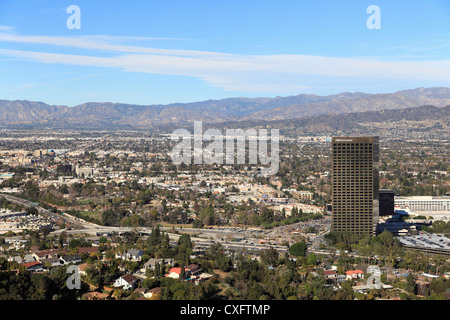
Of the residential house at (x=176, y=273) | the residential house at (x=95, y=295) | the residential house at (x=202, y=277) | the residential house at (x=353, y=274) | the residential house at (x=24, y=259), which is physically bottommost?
the residential house at (x=353, y=274)

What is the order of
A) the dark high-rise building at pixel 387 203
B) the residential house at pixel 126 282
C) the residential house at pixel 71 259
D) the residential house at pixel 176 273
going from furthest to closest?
the dark high-rise building at pixel 387 203 < the residential house at pixel 71 259 < the residential house at pixel 176 273 < the residential house at pixel 126 282

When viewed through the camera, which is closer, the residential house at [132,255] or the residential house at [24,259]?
the residential house at [24,259]

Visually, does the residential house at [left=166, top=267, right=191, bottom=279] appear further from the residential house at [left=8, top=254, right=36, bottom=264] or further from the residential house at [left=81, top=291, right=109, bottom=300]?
the residential house at [left=8, top=254, right=36, bottom=264]

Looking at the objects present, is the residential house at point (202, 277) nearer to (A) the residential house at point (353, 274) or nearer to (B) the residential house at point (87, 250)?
(A) the residential house at point (353, 274)

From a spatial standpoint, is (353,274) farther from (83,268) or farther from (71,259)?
(71,259)

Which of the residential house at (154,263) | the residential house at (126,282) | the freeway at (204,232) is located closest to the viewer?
the residential house at (126,282)

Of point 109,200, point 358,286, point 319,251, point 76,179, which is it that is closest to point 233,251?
point 319,251

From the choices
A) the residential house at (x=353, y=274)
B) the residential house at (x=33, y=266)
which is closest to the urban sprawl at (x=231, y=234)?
the residential house at (x=353, y=274)
